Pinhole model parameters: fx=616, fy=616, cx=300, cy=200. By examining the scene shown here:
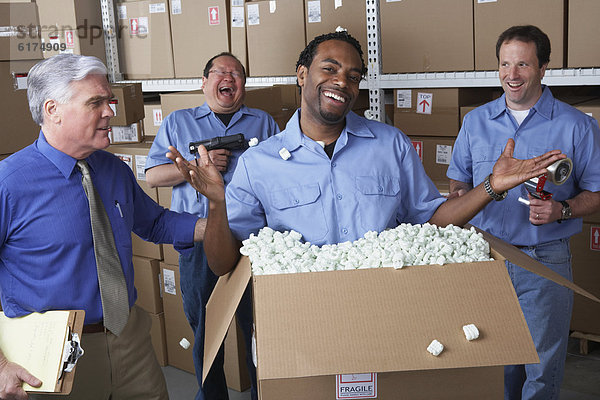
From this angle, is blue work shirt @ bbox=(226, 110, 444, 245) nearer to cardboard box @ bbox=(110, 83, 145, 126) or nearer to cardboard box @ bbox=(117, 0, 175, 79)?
cardboard box @ bbox=(110, 83, 145, 126)

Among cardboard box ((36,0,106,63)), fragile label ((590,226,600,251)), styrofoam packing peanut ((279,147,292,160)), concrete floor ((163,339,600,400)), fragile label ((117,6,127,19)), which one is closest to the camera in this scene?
styrofoam packing peanut ((279,147,292,160))

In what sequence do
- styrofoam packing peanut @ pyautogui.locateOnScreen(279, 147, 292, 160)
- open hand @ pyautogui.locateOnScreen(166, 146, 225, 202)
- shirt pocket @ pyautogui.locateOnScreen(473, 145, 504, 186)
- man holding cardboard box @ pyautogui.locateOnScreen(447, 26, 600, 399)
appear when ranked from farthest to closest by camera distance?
shirt pocket @ pyautogui.locateOnScreen(473, 145, 504, 186)
man holding cardboard box @ pyautogui.locateOnScreen(447, 26, 600, 399)
styrofoam packing peanut @ pyautogui.locateOnScreen(279, 147, 292, 160)
open hand @ pyautogui.locateOnScreen(166, 146, 225, 202)

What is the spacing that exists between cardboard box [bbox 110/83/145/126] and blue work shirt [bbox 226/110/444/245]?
5.64 ft

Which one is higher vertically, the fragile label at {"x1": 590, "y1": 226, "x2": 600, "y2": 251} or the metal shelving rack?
the metal shelving rack

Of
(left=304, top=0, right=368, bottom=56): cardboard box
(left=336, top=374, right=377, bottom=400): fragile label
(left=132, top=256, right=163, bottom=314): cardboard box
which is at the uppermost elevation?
(left=304, top=0, right=368, bottom=56): cardboard box

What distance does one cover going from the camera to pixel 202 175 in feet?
5.16

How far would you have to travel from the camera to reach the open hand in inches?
59.4

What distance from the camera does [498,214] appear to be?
2.19 m

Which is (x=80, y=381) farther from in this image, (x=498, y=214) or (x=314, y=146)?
(x=498, y=214)

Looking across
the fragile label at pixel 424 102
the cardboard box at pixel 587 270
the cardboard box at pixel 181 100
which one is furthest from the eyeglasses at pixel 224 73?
the cardboard box at pixel 587 270

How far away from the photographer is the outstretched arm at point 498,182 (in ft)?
5.25

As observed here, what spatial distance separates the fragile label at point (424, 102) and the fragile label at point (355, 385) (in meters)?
2.11

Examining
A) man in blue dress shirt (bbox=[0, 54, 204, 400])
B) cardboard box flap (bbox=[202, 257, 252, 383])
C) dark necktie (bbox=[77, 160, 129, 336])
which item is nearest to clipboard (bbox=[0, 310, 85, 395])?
man in blue dress shirt (bbox=[0, 54, 204, 400])

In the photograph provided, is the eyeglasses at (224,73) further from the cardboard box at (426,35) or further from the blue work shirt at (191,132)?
the cardboard box at (426,35)
